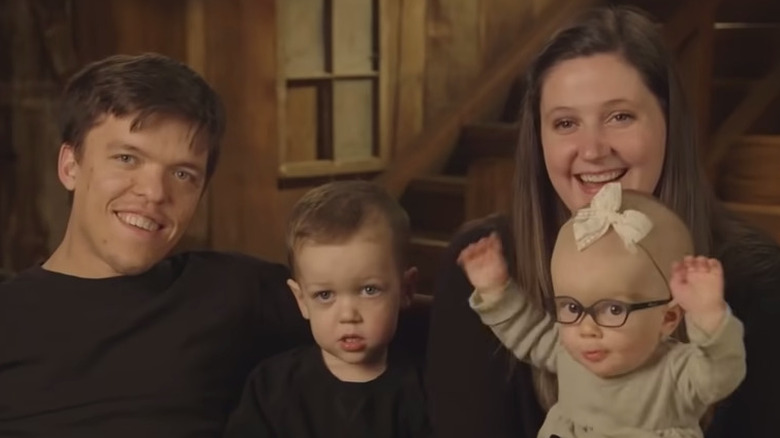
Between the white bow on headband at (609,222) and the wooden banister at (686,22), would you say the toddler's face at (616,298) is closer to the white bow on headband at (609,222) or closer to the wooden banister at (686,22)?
the white bow on headband at (609,222)

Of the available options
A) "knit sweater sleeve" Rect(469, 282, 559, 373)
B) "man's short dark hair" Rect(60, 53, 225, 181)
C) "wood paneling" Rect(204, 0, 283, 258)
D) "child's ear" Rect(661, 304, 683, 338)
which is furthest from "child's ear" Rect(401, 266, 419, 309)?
"wood paneling" Rect(204, 0, 283, 258)

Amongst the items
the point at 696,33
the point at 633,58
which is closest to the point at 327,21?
the point at 696,33

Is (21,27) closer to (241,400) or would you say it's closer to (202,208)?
(202,208)

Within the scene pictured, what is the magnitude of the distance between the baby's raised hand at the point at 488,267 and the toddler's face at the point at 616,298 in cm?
15

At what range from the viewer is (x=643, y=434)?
1.27 meters

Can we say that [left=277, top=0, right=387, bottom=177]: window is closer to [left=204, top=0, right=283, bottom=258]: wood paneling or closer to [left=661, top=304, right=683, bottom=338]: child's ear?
[left=204, top=0, right=283, bottom=258]: wood paneling

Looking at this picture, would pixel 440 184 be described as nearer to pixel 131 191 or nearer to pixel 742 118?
pixel 742 118

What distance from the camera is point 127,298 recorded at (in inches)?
71.6

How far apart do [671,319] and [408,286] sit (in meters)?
0.52

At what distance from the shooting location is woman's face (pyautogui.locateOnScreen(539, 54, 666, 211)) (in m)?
1.47

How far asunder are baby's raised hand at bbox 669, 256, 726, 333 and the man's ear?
0.98 meters

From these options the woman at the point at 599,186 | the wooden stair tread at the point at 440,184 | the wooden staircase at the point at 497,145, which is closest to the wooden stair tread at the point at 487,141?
the wooden staircase at the point at 497,145

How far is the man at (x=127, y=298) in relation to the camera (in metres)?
1.77

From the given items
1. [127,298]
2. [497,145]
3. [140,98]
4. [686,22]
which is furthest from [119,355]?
[497,145]
